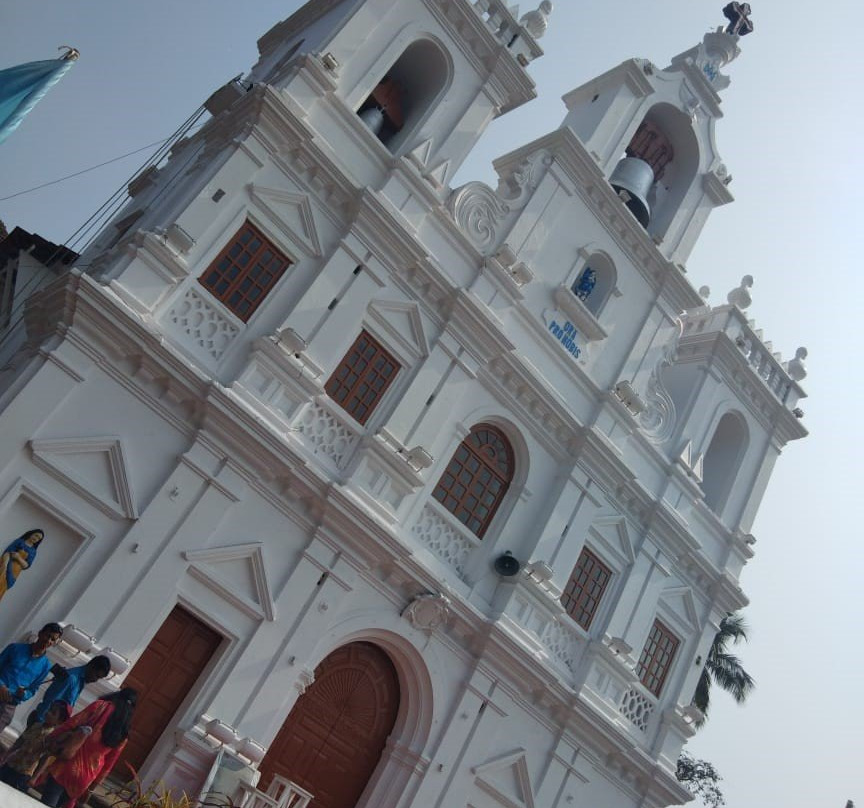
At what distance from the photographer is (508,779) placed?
1588 centimetres

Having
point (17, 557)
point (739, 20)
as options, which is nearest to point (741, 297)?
point (739, 20)

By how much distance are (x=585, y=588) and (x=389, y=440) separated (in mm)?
5261

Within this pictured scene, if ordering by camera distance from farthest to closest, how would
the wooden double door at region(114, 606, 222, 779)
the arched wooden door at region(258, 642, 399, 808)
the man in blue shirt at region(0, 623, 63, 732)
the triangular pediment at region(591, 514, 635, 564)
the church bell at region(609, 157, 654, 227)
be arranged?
1. the church bell at region(609, 157, 654, 227)
2. the triangular pediment at region(591, 514, 635, 564)
3. the arched wooden door at region(258, 642, 399, 808)
4. the wooden double door at region(114, 606, 222, 779)
5. the man in blue shirt at region(0, 623, 63, 732)

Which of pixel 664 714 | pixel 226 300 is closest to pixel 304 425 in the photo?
pixel 226 300

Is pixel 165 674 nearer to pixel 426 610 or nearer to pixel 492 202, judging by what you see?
pixel 426 610

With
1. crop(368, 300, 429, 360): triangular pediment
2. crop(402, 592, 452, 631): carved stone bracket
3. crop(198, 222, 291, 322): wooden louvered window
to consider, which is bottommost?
crop(402, 592, 452, 631): carved stone bracket

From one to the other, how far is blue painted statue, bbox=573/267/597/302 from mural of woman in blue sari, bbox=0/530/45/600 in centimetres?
1093

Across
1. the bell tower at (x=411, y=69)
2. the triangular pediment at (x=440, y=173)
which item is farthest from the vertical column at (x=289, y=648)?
the bell tower at (x=411, y=69)

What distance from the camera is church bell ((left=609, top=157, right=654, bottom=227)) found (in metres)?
20.3

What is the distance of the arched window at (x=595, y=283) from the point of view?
61.8 ft

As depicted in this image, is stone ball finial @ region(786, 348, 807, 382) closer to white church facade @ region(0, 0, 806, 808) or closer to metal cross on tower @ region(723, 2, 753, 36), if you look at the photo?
white church facade @ region(0, 0, 806, 808)

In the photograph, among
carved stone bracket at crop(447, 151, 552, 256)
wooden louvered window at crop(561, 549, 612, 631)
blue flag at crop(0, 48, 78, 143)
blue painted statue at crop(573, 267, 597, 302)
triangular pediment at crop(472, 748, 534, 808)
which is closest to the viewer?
blue flag at crop(0, 48, 78, 143)

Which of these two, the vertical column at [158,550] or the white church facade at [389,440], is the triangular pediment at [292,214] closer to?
the white church facade at [389,440]

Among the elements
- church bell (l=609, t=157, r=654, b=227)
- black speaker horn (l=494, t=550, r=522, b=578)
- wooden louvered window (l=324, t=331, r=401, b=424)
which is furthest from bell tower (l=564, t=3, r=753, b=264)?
black speaker horn (l=494, t=550, r=522, b=578)
